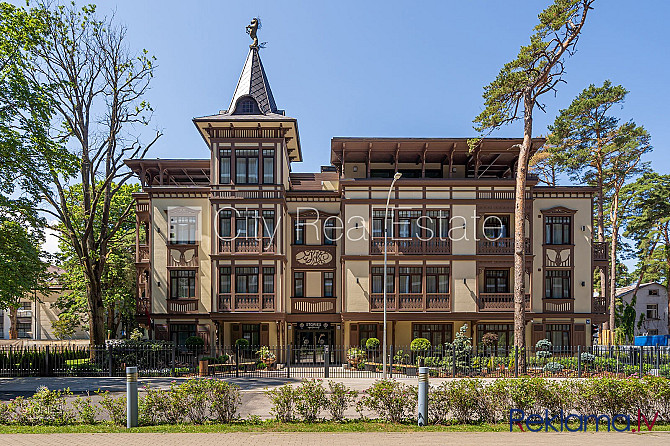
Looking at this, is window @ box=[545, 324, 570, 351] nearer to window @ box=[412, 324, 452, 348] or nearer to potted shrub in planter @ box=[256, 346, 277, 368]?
window @ box=[412, 324, 452, 348]

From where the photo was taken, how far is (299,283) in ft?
109

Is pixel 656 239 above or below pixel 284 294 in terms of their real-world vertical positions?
above

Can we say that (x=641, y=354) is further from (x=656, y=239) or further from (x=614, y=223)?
(x=656, y=239)

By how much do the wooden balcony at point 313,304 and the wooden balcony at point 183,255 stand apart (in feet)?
22.2

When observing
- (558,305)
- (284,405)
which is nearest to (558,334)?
(558,305)

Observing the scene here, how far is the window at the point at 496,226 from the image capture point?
3219cm

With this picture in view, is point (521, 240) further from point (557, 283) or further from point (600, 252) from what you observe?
point (600, 252)

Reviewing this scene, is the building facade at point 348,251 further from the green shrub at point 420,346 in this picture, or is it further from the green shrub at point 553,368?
the green shrub at point 553,368

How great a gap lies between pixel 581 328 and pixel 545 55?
17159 millimetres

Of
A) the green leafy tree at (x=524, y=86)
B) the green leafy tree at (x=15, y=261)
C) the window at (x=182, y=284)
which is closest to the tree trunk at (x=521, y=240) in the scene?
the green leafy tree at (x=524, y=86)

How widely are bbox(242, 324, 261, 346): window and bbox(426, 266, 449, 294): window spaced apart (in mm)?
11074

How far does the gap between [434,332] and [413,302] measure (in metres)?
2.79

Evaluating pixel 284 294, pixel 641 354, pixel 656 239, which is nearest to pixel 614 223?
pixel 656 239

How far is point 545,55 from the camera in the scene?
2569 cm
